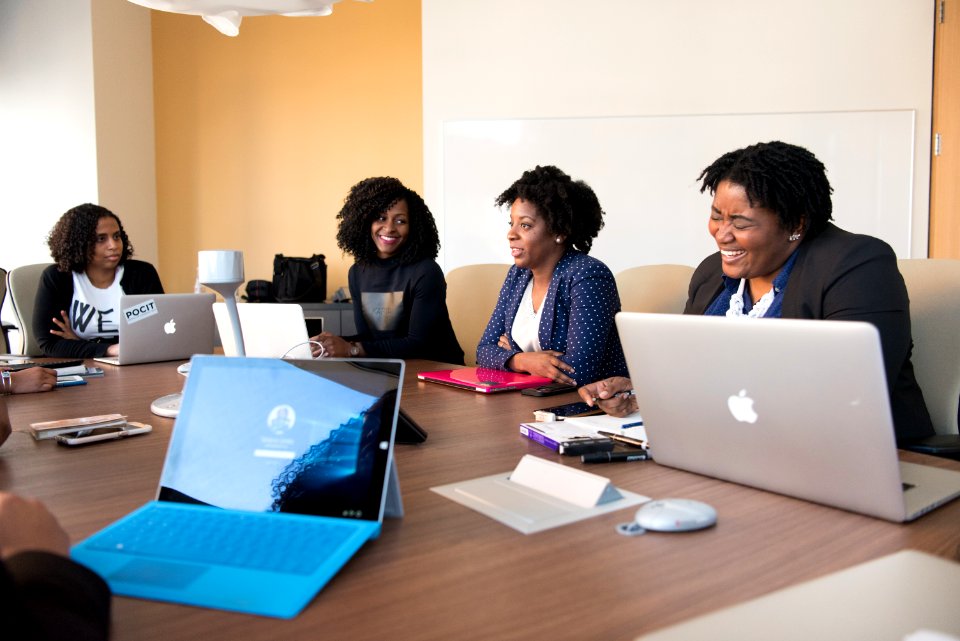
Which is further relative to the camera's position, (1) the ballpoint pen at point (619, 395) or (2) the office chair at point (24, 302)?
(2) the office chair at point (24, 302)

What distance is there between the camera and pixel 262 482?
0.93 meters

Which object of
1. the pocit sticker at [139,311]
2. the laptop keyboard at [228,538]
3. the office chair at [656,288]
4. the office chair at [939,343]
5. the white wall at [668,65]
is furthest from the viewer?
the white wall at [668,65]

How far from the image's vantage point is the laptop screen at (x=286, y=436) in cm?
90

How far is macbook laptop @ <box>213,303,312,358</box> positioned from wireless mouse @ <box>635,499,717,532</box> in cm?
121

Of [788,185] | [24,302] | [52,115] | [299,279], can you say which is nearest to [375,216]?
[24,302]

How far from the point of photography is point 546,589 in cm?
76

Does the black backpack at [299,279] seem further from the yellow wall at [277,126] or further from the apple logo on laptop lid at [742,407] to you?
the apple logo on laptop lid at [742,407]

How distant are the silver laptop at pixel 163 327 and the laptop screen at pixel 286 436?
5.21ft

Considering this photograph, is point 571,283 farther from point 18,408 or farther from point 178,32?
point 178,32

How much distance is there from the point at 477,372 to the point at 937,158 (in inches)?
122

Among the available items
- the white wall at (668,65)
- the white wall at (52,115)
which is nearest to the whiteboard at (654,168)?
the white wall at (668,65)

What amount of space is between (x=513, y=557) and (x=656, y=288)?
6.98 feet

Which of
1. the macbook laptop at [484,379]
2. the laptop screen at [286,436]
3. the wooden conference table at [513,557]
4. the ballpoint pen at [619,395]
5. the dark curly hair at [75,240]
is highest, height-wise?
the dark curly hair at [75,240]

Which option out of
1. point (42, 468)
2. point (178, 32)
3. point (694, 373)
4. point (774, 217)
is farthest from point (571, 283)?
point (178, 32)
